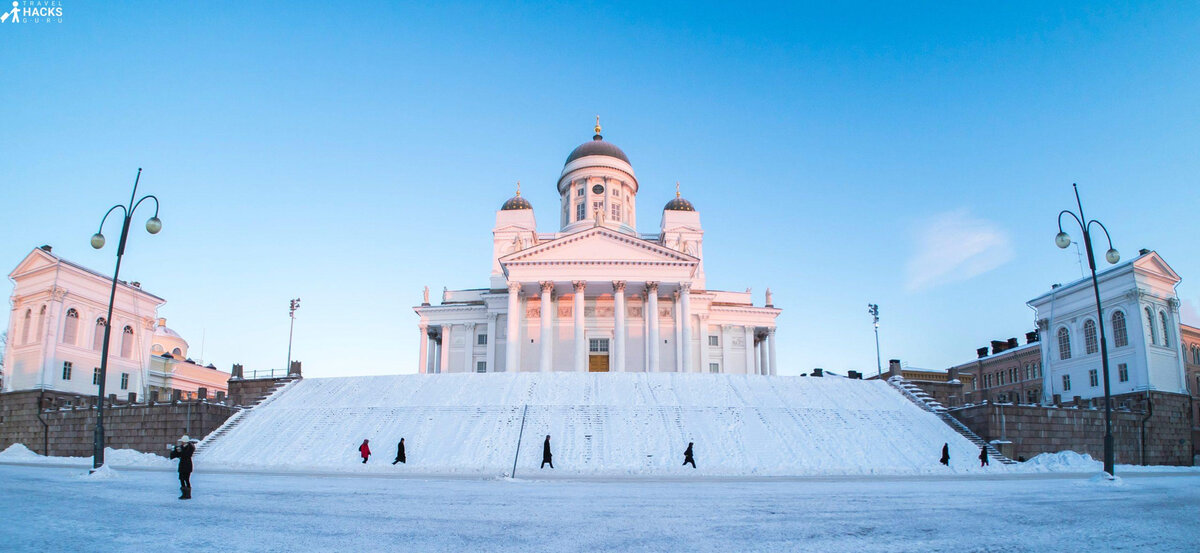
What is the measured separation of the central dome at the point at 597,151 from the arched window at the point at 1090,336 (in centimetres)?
4085

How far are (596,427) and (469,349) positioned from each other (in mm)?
31861

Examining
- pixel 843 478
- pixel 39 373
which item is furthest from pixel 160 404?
pixel 843 478

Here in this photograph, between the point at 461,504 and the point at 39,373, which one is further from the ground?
the point at 39,373

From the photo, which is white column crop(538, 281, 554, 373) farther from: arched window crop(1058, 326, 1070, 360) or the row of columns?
arched window crop(1058, 326, 1070, 360)

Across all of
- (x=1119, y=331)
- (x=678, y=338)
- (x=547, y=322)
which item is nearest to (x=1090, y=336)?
(x=1119, y=331)

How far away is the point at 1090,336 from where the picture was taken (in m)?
52.6

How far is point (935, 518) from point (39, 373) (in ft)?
192

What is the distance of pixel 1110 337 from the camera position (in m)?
50.9

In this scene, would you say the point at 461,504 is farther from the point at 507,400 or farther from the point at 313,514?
the point at 507,400

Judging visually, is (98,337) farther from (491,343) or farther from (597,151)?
(597,151)

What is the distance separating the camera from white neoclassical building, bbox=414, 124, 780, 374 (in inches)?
2029

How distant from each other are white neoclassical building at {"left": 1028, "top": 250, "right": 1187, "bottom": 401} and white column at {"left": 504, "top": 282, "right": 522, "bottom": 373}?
36.3 m

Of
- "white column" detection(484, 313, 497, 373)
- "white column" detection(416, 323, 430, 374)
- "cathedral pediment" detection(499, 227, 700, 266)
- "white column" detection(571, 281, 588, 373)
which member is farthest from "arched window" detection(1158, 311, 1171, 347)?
"white column" detection(416, 323, 430, 374)

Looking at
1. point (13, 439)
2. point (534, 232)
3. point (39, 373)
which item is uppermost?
point (534, 232)
